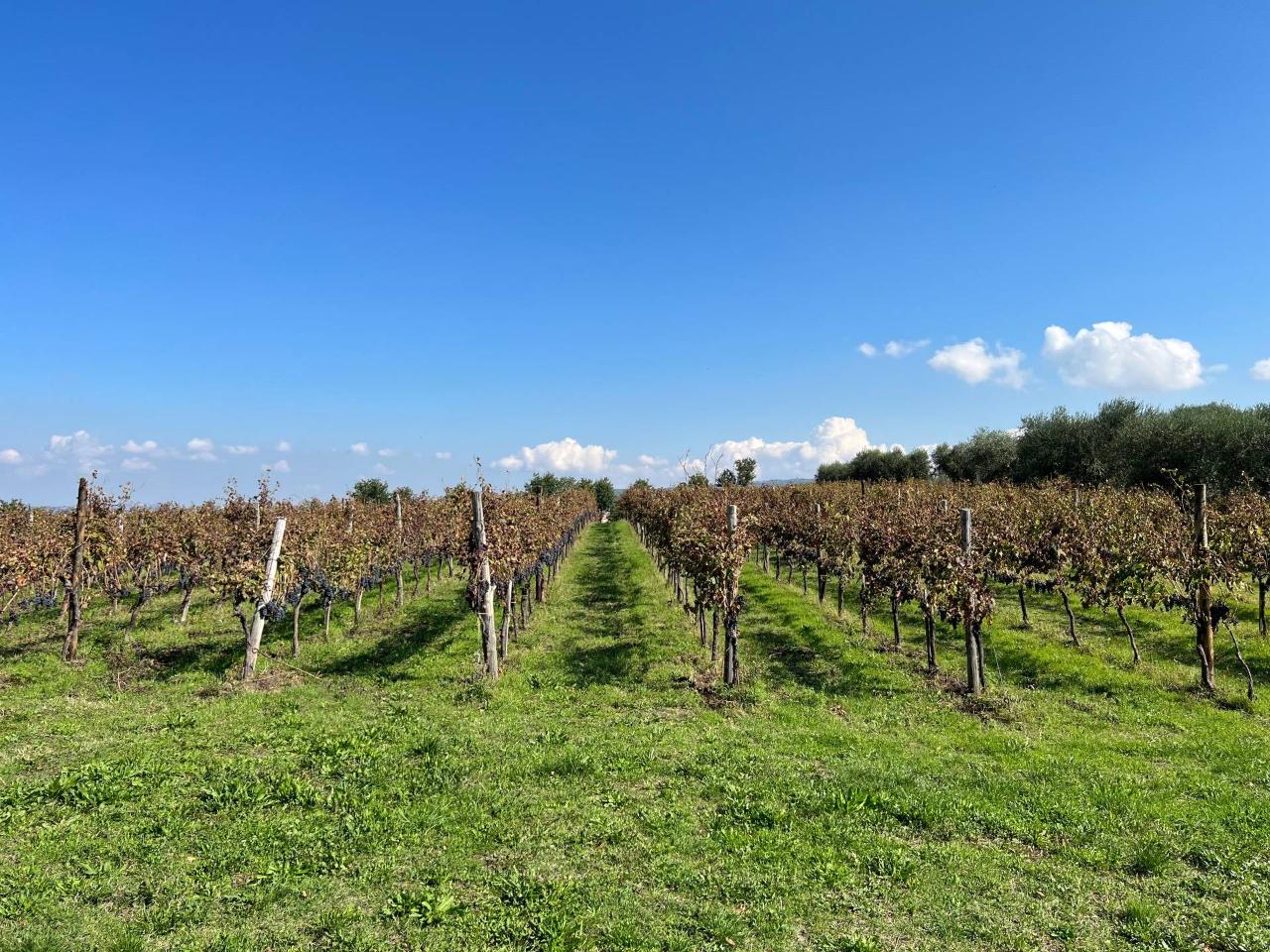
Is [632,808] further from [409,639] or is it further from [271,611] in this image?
[409,639]

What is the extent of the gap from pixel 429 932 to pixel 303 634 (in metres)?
15.3

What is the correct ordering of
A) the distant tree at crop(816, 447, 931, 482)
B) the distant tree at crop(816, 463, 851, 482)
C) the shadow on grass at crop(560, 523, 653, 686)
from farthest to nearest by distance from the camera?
the distant tree at crop(816, 463, 851, 482)
the distant tree at crop(816, 447, 931, 482)
the shadow on grass at crop(560, 523, 653, 686)

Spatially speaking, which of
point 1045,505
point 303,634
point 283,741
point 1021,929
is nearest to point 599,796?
point 1021,929

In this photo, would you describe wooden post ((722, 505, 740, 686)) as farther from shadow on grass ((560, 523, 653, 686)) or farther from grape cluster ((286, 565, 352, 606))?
grape cluster ((286, 565, 352, 606))

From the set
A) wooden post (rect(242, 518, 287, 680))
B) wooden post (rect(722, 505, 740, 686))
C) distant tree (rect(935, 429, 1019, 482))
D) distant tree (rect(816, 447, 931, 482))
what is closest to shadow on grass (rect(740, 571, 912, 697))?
wooden post (rect(722, 505, 740, 686))

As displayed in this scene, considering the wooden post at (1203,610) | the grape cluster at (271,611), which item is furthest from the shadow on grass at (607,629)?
the wooden post at (1203,610)

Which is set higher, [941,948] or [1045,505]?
[1045,505]

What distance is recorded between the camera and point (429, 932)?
17.4 feet

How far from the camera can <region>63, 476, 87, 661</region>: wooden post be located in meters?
14.5

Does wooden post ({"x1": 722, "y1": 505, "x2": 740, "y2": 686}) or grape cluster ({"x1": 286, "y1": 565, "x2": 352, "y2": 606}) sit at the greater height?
grape cluster ({"x1": 286, "y1": 565, "x2": 352, "y2": 606})

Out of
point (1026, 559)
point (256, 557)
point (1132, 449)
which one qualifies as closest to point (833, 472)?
point (1132, 449)

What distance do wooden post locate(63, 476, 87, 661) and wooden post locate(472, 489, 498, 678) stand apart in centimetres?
937

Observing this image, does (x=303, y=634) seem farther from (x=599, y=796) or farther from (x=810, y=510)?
(x=810, y=510)

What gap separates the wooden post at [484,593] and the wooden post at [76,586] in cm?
937
